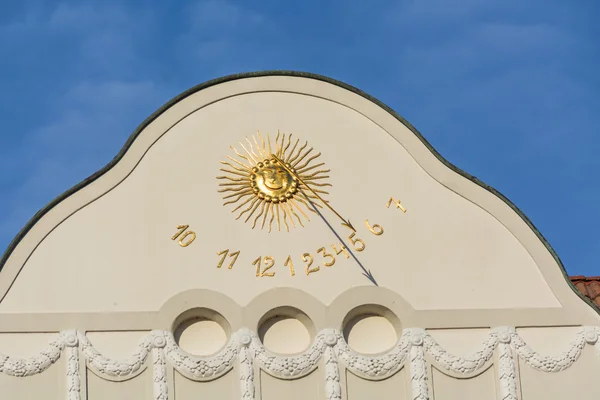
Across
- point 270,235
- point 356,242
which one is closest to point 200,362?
point 270,235

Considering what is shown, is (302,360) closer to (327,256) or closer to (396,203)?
(327,256)

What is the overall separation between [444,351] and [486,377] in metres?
0.50

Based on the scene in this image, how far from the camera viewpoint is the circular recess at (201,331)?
2309 cm

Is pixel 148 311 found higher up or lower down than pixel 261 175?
lower down

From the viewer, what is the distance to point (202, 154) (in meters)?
23.6

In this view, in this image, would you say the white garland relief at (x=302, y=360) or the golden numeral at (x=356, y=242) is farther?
the golden numeral at (x=356, y=242)

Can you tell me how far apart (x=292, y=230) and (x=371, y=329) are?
4.29 feet

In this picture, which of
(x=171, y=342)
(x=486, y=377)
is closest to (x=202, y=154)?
(x=171, y=342)

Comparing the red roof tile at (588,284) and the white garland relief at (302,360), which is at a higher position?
the red roof tile at (588,284)

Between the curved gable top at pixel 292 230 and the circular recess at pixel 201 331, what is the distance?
0.92 ft

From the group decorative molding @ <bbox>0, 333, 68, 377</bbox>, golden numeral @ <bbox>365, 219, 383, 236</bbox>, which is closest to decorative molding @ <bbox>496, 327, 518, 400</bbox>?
golden numeral @ <bbox>365, 219, 383, 236</bbox>

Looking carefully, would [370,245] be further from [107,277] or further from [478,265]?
[107,277]

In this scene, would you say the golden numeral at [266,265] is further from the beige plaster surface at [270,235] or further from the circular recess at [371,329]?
the circular recess at [371,329]

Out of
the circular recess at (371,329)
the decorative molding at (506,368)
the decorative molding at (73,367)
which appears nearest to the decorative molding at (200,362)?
the decorative molding at (73,367)
